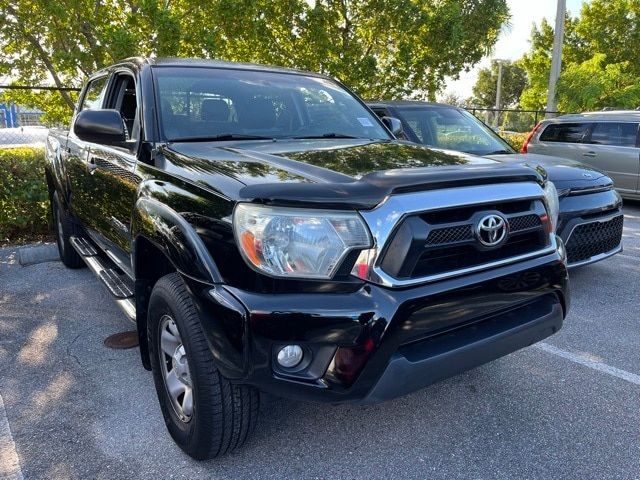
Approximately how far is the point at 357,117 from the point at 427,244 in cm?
194

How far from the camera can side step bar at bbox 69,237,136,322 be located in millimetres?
3039

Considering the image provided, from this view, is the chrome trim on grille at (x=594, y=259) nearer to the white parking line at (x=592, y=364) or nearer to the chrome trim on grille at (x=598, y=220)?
the chrome trim on grille at (x=598, y=220)

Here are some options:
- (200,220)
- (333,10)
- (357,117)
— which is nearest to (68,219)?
(357,117)

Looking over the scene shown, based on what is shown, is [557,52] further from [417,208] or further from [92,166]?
[417,208]

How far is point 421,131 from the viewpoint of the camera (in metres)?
6.02

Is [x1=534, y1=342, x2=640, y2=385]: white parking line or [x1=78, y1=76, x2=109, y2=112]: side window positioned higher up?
[x1=78, y1=76, x2=109, y2=112]: side window

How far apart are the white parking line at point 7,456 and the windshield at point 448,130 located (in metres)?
4.66

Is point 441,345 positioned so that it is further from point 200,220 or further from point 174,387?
point 174,387

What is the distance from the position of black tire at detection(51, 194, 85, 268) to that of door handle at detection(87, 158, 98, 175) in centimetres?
125

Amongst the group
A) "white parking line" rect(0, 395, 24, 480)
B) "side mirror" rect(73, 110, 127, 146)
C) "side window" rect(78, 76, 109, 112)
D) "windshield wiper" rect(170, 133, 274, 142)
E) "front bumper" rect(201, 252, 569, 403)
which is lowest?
"white parking line" rect(0, 395, 24, 480)

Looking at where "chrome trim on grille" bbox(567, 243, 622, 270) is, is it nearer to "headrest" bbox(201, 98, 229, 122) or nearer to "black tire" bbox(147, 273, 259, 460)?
"headrest" bbox(201, 98, 229, 122)

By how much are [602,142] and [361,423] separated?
8.18 meters

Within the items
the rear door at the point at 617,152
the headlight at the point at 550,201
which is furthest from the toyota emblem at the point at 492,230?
the rear door at the point at 617,152

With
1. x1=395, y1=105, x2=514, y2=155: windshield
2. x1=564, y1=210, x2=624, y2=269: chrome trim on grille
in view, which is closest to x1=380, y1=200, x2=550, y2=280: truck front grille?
x1=564, y1=210, x2=624, y2=269: chrome trim on grille
